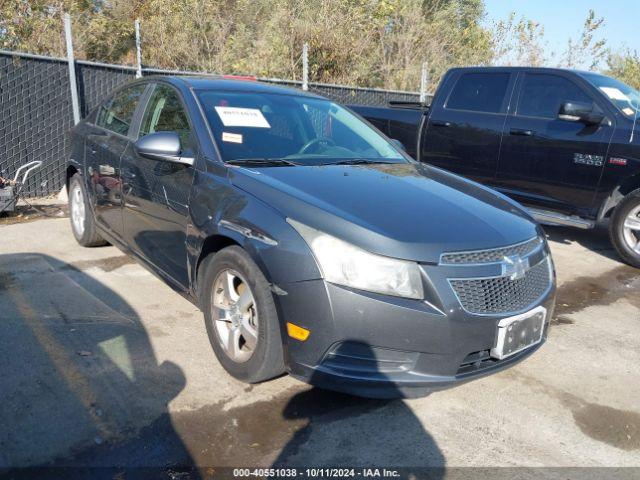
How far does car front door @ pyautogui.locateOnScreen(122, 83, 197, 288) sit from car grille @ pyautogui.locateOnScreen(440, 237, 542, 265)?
1.59 meters

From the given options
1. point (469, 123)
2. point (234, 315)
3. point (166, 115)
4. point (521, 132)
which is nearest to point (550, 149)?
point (521, 132)

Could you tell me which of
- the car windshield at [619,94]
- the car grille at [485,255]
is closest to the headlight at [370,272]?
the car grille at [485,255]

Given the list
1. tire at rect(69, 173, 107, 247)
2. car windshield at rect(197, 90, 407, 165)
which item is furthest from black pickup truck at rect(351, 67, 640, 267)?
tire at rect(69, 173, 107, 247)

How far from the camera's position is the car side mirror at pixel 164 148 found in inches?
130

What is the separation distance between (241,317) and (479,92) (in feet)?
16.1

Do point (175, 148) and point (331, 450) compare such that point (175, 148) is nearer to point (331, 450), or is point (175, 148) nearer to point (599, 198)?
point (331, 450)

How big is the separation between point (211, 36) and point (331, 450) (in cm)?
1334

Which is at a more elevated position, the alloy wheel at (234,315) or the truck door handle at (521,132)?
the truck door handle at (521,132)

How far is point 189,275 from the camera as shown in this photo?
3.35 meters

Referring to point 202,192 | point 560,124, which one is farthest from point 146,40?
point 202,192

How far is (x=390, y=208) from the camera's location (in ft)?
9.27

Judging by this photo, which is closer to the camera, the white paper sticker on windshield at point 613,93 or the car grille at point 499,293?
the car grille at point 499,293

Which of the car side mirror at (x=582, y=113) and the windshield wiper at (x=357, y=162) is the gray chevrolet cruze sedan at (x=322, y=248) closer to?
the windshield wiper at (x=357, y=162)

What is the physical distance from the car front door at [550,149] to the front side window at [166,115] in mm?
3930
